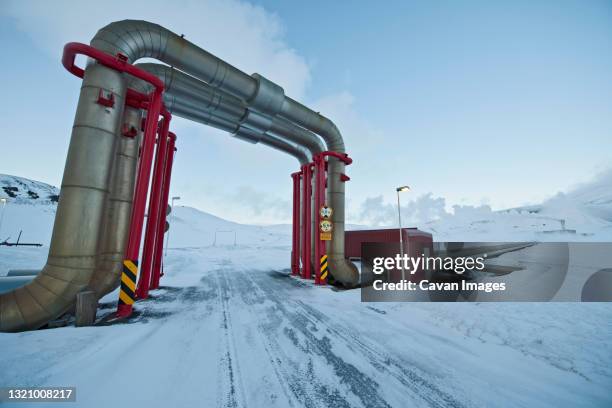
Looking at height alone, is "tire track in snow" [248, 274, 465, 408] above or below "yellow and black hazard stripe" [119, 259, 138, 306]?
below

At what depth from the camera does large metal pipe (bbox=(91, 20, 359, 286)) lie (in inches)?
243

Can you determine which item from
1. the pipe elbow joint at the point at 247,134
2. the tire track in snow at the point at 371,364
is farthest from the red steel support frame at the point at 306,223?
the tire track in snow at the point at 371,364

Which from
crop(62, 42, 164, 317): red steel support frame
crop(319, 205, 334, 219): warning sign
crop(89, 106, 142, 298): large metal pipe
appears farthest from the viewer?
crop(319, 205, 334, 219): warning sign

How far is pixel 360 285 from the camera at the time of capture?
10719 mm

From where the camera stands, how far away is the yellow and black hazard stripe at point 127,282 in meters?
5.58

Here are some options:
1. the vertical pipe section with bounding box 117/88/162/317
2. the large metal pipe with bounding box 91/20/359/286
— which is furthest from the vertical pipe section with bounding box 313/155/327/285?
the vertical pipe section with bounding box 117/88/162/317

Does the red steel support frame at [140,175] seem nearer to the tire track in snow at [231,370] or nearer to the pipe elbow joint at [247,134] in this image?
the tire track in snow at [231,370]

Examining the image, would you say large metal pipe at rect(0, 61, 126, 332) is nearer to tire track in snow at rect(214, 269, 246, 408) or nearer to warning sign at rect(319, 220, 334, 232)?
tire track in snow at rect(214, 269, 246, 408)

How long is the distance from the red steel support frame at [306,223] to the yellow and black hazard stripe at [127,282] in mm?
7953

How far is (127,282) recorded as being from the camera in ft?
18.5

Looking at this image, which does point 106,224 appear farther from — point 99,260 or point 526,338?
point 526,338

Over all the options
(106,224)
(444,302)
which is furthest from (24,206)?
(444,302)

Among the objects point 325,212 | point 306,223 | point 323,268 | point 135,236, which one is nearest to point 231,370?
point 135,236

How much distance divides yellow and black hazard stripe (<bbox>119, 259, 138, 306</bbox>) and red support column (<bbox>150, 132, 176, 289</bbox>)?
3172 millimetres
